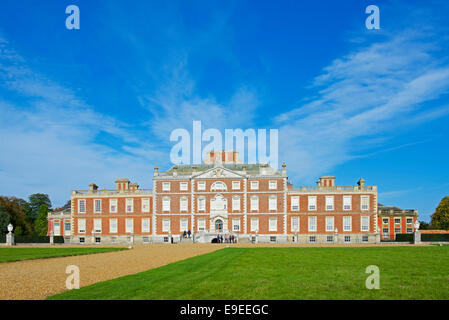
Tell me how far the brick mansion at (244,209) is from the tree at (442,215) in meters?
21.7

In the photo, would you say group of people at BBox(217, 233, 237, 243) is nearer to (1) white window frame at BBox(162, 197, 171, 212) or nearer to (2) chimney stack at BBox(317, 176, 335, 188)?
(1) white window frame at BBox(162, 197, 171, 212)

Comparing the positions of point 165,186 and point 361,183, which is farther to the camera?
point 165,186

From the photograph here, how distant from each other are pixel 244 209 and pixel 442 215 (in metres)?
35.8

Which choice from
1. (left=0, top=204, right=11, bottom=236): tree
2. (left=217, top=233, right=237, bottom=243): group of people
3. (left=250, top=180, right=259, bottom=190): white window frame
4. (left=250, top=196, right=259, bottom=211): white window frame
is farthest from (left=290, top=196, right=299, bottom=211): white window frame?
(left=0, top=204, right=11, bottom=236): tree

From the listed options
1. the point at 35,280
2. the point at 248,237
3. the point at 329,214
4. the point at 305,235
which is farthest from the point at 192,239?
the point at 35,280

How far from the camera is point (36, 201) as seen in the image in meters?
82.6

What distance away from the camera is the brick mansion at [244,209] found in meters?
49.6

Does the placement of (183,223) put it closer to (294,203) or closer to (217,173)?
(217,173)

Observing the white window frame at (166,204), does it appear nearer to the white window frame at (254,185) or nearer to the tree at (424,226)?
the white window frame at (254,185)

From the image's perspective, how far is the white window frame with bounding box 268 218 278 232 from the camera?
50.0 meters

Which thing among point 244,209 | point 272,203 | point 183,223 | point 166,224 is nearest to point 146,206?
point 166,224

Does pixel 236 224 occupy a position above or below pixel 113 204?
below

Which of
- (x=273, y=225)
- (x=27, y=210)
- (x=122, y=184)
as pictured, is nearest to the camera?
(x=273, y=225)
